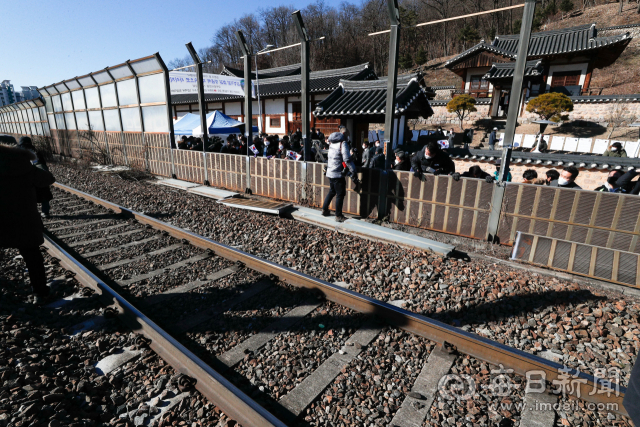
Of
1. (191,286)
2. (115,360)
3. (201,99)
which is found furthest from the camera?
(201,99)

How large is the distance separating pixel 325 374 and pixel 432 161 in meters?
4.88

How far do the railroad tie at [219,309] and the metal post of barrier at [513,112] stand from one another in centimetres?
386

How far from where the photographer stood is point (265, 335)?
124 inches

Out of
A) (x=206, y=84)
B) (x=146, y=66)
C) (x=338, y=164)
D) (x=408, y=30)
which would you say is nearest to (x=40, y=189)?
(x=338, y=164)

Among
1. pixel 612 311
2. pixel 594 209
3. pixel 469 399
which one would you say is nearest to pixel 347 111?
pixel 594 209

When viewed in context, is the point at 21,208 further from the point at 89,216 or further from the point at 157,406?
the point at 89,216

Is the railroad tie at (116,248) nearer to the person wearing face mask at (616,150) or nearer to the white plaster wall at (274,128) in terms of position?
the person wearing face mask at (616,150)

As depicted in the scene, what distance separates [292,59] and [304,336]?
48532 millimetres

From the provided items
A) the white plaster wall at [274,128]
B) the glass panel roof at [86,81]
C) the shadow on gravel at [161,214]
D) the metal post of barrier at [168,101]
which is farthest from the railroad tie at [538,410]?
the glass panel roof at [86,81]

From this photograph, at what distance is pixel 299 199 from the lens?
8.06 m

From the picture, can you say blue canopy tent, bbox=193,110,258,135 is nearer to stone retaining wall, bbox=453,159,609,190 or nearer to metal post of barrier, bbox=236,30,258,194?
Result: metal post of barrier, bbox=236,30,258,194

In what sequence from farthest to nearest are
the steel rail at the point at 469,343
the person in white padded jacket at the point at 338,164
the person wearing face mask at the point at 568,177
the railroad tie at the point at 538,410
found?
the person in white padded jacket at the point at 338,164, the person wearing face mask at the point at 568,177, the steel rail at the point at 469,343, the railroad tie at the point at 538,410

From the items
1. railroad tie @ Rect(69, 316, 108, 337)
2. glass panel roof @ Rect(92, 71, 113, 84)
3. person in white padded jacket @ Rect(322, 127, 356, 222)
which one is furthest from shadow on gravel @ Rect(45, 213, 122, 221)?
glass panel roof @ Rect(92, 71, 113, 84)

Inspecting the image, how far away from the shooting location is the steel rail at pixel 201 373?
213cm
